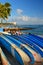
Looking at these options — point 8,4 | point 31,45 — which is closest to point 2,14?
point 8,4

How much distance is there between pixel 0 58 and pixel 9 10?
45.2 meters

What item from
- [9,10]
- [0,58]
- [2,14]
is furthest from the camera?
[9,10]

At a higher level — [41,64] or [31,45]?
[31,45]

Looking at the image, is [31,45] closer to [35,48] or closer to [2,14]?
[35,48]

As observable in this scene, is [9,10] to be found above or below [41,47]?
above

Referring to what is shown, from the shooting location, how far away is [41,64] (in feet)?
41.7

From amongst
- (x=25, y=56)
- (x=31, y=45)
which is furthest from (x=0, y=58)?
(x=31, y=45)

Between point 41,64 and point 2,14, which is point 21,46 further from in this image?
point 2,14

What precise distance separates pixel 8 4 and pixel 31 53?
42.5m

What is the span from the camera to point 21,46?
14.6 meters

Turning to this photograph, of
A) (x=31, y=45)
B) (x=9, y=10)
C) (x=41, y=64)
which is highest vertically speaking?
(x=9, y=10)

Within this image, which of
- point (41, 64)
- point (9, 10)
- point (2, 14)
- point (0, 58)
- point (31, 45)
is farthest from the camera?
point (9, 10)

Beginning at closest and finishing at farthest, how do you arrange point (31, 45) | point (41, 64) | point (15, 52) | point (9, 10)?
point (41, 64) < point (15, 52) < point (31, 45) < point (9, 10)

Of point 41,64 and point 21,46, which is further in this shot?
point 21,46
